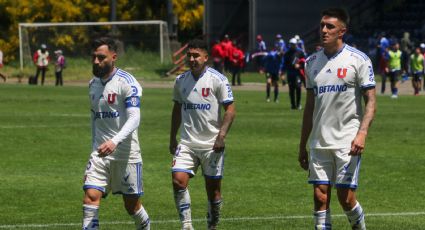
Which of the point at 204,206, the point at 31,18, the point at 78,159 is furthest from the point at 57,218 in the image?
the point at 31,18

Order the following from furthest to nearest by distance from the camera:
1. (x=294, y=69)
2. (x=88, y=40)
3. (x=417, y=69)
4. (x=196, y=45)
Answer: (x=88, y=40)
(x=417, y=69)
(x=294, y=69)
(x=196, y=45)

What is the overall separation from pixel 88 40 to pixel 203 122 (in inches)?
1905

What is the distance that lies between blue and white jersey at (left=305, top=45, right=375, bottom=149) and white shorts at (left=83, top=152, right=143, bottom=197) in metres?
1.73

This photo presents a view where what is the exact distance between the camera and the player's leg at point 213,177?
12328 mm

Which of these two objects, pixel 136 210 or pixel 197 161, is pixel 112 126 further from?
pixel 197 161

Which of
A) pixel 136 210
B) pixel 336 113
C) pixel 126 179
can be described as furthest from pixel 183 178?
pixel 336 113

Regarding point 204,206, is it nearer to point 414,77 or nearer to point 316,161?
point 316,161

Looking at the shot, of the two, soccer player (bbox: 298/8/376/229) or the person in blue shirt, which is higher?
soccer player (bbox: 298/8/376/229)

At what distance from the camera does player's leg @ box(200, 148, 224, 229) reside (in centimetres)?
1233

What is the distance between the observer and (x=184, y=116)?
12.5 meters

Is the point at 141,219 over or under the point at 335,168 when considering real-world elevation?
under

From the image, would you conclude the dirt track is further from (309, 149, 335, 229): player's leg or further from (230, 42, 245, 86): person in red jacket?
(309, 149, 335, 229): player's leg

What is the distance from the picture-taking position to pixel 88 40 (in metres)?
60.2

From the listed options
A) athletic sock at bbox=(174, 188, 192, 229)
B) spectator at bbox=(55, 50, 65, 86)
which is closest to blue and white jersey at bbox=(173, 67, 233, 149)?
athletic sock at bbox=(174, 188, 192, 229)
